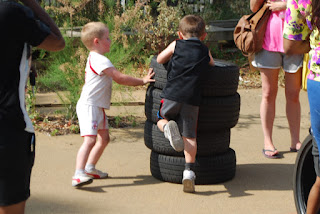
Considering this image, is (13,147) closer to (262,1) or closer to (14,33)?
(14,33)

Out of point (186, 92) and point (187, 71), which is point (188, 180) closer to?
point (186, 92)

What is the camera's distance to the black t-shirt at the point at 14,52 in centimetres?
261

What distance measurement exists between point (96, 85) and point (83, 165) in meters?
0.70

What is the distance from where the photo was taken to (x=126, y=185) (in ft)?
16.1

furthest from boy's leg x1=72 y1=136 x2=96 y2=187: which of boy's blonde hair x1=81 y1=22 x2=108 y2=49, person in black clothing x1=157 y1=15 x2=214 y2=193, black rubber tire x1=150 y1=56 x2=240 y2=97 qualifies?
boy's blonde hair x1=81 y1=22 x2=108 y2=49

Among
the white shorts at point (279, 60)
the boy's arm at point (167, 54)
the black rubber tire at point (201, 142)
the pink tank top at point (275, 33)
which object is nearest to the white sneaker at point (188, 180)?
the black rubber tire at point (201, 142)

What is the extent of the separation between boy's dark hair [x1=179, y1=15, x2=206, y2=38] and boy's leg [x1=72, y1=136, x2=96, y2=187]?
1.21 metres

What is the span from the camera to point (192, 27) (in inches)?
184

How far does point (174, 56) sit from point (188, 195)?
115 centimetres

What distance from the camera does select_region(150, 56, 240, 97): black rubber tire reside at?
4758 mm

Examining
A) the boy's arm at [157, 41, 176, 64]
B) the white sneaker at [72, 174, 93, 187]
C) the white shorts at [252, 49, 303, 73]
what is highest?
the boy's arm at [157, 41, 176, 64]

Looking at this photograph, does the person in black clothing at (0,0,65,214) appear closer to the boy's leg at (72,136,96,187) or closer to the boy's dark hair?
the boy's leg at (72,136,96,187)

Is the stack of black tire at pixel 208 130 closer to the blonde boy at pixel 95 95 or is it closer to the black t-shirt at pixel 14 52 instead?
the blonde boy at pixel 95 95

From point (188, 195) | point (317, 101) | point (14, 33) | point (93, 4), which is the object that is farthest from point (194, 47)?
point (93, 4)
